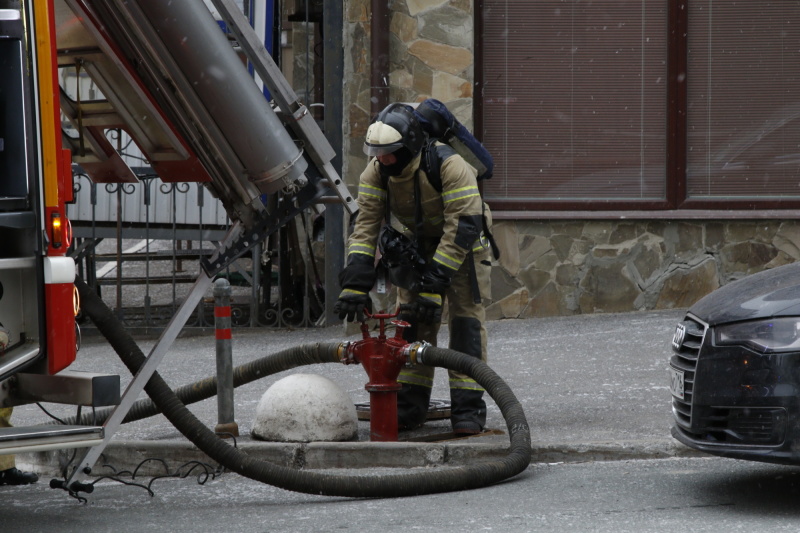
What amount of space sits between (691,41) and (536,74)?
1.48 m

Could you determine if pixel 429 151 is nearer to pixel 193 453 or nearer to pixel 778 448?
pixel 193 453

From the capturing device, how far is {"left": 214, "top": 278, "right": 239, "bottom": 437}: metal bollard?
666cm

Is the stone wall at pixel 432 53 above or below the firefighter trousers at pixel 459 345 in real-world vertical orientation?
above

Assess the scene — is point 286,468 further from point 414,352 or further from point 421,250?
point 421,250

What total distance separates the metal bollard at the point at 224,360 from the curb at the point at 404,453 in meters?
0.31

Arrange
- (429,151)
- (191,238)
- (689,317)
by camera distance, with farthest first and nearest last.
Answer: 1. (191,238)
2. (429,151)
3. (689,317)

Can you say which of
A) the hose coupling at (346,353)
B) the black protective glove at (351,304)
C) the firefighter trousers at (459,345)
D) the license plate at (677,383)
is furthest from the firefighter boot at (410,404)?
the license plate at (677,383)

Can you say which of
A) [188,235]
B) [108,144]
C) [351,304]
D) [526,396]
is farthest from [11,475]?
[188,235]

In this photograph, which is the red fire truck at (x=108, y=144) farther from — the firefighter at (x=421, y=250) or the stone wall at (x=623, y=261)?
the stone wall at (x=623, y=261)

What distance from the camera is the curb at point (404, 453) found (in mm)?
6332

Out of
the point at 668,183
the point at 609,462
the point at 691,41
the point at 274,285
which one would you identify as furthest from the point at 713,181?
the point at 609,462

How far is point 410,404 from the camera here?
22.9ft

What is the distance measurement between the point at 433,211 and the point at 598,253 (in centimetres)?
430

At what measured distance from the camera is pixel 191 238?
11320 millimetres
